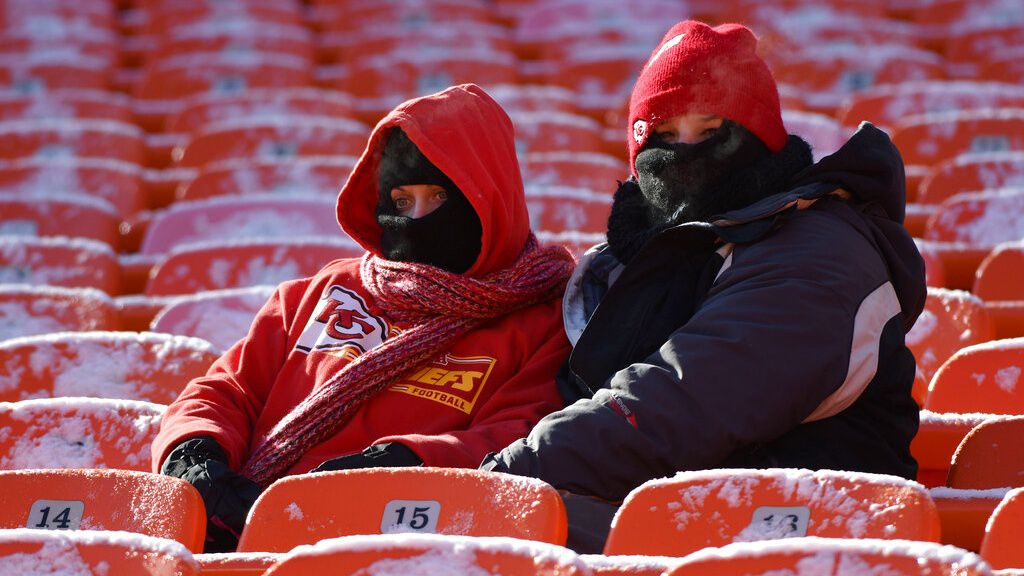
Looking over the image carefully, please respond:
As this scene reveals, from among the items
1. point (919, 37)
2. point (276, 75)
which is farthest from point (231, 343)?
point (919, 37)

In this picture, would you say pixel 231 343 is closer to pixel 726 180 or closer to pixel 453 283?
pixel 453 283

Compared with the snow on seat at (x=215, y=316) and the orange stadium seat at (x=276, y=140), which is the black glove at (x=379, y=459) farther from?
the orange stadium seat at (x=276, y=140)

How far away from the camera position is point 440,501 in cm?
176

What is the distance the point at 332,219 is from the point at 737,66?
164cm

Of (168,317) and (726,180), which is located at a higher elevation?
(726,180)

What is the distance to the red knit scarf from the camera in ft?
7.47

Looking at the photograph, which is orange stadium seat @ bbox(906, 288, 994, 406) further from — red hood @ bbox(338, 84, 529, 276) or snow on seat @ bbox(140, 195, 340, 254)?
snow on seat @ bbox(140, 195, 340, 254)

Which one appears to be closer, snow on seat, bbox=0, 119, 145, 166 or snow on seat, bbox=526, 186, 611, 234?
snow on seat, bbox=526, 186, 611, 234

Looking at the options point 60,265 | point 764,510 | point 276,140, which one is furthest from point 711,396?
point 276,140

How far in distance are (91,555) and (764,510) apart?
73cm

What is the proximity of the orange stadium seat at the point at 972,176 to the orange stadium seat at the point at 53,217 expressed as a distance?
2.23 meters

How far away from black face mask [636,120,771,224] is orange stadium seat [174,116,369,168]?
2.47 metres

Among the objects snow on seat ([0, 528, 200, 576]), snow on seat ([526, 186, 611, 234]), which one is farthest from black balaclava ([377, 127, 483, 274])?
snow on seat ([526, 186, 611, 234])

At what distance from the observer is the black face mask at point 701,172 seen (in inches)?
88.1
